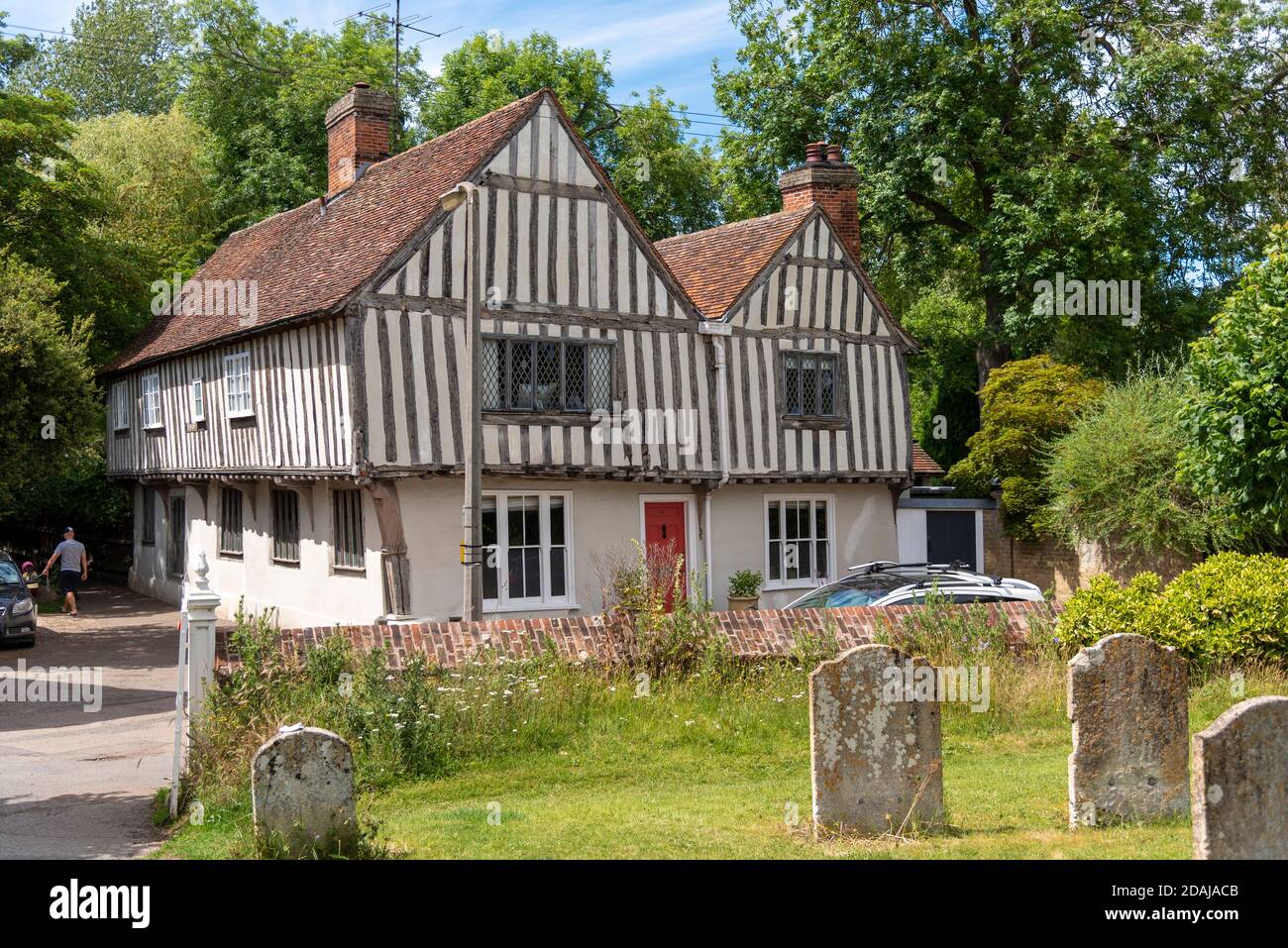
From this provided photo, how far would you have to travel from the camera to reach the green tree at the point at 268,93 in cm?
3712

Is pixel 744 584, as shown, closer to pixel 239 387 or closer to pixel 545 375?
pixel 545 375

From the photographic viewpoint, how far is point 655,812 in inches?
352

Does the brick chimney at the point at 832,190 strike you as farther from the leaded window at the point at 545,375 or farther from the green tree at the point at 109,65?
the green tree at the point at 109,65

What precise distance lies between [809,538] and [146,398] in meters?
13.5

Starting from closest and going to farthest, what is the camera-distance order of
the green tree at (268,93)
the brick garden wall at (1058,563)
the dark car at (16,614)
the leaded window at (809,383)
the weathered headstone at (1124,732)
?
1. the weathered headstone at (1124,732)
2. the dark car at (16,614)
3. the brick garden wall at (1058,563)
4. the leaded window at (809,383)
5. the green tree at (268,93)

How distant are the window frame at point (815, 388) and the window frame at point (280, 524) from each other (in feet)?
27.5

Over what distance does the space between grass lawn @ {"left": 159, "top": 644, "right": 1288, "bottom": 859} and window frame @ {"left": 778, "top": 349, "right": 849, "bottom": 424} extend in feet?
33.2

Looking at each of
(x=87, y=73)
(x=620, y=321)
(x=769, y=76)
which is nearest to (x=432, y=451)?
(x=620, y=321)

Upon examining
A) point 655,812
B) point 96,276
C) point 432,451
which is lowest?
point 655,812

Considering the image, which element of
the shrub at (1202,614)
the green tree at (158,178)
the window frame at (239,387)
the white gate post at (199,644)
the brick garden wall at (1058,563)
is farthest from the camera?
the green tree at (158,178)

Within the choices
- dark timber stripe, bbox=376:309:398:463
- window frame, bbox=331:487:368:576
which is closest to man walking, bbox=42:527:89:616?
window frame, bbox=331:487:368:576

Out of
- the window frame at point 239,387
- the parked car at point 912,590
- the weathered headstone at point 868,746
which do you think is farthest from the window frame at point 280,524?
the weathered headstone at point 868,746

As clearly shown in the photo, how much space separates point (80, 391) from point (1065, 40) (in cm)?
2100
